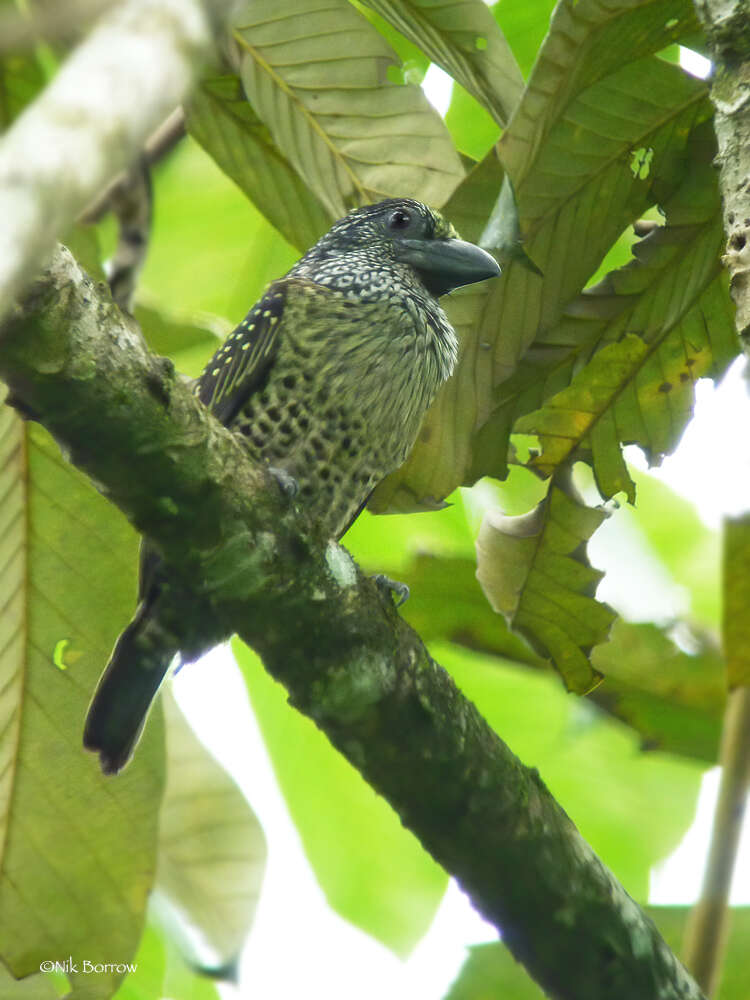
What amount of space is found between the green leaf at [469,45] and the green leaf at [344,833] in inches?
71.4

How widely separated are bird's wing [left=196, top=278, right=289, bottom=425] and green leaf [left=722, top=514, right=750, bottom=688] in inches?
47.3

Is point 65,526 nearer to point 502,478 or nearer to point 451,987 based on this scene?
point 502,478

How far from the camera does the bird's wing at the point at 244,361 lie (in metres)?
2.95

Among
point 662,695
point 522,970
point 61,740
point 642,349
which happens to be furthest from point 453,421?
point 522,970

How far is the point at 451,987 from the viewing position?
10.2 ft

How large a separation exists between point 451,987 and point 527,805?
1218mm

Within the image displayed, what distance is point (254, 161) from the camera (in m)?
2.95

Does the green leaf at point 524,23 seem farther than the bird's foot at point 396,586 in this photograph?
Yes

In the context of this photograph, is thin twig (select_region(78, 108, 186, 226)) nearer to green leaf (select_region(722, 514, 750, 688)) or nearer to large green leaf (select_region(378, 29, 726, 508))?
large green leaf (select_region(378, 29, 726, 508))

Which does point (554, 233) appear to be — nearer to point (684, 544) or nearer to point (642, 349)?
point (642, 349)

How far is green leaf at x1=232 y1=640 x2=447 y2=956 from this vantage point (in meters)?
3.57

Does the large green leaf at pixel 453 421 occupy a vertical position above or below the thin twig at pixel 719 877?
above

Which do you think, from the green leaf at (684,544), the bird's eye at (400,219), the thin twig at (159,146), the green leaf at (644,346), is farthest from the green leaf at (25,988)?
the green leaf at (684,544)

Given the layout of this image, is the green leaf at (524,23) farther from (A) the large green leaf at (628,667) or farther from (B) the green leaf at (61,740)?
(B) the green leaf at (61,740)
